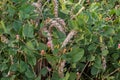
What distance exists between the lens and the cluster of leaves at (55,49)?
1743 mm

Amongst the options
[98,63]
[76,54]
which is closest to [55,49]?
[76,54]

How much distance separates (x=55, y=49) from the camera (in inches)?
67.1

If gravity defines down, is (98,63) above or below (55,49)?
below

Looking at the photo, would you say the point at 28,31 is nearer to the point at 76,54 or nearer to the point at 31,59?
the point at 31,59

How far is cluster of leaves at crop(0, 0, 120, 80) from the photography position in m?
1.74

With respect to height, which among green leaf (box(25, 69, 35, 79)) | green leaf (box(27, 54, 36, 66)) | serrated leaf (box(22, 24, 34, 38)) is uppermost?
serrated leaf (box(22, 24, 34, 38))

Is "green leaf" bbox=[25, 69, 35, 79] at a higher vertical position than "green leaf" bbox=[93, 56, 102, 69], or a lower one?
lower

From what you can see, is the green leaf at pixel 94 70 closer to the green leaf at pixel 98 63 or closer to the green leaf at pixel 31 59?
the green leaf at pixel 98 63

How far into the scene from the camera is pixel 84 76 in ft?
Answer: 6.25

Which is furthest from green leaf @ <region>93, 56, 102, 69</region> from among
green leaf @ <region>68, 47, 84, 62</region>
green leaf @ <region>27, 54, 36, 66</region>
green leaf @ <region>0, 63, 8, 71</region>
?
green leaf @ <region>0, 63, 8, 71</region>

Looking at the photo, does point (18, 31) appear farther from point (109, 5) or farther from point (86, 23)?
point (109, 5)

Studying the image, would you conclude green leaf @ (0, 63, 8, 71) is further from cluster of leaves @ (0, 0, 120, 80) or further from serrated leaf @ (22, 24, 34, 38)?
serrated leaf @ (22, 24, 34, 38)

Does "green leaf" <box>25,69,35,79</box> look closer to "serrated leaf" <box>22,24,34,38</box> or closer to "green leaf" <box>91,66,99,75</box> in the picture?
"serrated leaf" <box>22,24,34,38</box>

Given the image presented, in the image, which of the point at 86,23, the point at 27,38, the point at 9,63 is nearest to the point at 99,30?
the point at 86,23
